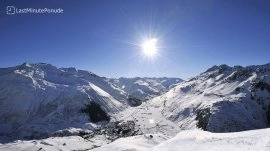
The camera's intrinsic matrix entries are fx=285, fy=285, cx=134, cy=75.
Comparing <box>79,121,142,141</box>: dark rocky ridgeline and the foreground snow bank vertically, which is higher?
A: the foreground snow bank

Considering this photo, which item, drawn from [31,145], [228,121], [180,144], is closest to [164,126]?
[228,121]

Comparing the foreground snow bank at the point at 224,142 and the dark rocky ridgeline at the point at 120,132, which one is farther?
the dark rocky ridgeline at the point at 120,132

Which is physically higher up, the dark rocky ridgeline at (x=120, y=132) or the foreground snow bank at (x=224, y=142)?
the foreground snow bank at (x=224, y=142)

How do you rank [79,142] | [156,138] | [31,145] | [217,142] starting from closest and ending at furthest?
[217,142] < [156,138] < [31,145] < [79,142]

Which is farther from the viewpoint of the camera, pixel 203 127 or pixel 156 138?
pixel 203 127

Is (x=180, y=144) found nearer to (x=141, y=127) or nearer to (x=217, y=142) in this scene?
(x=217, y=142)

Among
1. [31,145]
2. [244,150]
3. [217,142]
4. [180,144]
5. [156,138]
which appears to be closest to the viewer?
[244,150]

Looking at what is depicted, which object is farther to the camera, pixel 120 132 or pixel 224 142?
pixel 120 132

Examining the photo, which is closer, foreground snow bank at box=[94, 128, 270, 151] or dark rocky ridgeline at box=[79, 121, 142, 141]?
foreground snow bank at box=[94, 128, 270, 151]

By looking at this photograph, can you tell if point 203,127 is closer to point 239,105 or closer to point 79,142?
point 239,105

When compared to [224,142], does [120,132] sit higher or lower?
lower

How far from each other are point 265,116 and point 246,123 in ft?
86.7

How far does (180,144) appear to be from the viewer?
52.1 meters

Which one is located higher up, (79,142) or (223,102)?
(223,102)
